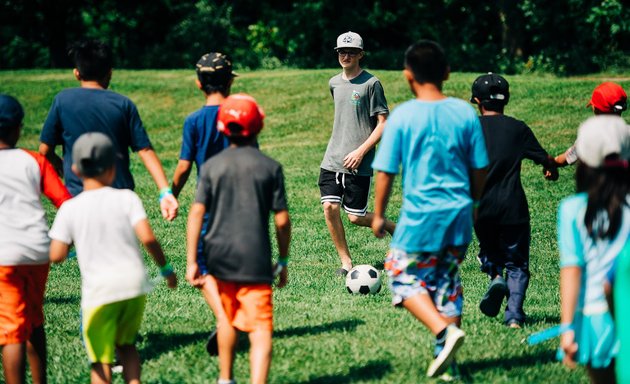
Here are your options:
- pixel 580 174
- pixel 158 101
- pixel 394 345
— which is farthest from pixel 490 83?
pixel 158 101

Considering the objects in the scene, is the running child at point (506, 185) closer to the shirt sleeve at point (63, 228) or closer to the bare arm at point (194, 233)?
the bare arm at point (194, 233)

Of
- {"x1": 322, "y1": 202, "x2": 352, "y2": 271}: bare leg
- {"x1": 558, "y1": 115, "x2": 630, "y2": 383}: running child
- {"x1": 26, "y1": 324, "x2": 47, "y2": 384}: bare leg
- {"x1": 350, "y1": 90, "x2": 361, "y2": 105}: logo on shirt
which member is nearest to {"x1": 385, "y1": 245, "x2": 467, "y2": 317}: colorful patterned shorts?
{"x1": 558, "y1": 115, "x2": 630, "y2": 383}: running child

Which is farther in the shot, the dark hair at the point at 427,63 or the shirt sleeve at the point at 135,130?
the shirt sleeve at the point at 135,130

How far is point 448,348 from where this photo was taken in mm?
5164

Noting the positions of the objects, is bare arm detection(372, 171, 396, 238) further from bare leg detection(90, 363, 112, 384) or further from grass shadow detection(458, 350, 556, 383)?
bare leg detection(90, 363, 112, 384)

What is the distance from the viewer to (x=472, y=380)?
5.54 meters

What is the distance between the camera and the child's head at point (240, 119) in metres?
5.07

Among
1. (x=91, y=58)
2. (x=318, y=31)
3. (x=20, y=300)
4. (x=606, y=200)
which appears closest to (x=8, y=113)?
(x=91, y=58)

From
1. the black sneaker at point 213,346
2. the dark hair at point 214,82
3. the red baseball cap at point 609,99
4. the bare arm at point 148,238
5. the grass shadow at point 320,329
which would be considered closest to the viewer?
the bare arm at point 148,238

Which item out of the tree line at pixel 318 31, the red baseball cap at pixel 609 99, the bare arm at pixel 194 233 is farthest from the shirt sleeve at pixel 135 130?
the tree line at pixel 318 31

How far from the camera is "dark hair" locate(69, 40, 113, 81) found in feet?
19.5

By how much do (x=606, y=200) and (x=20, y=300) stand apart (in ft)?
11.0

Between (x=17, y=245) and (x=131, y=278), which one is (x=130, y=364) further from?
(x=17, y=245)

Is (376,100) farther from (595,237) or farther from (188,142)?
(595,237)
